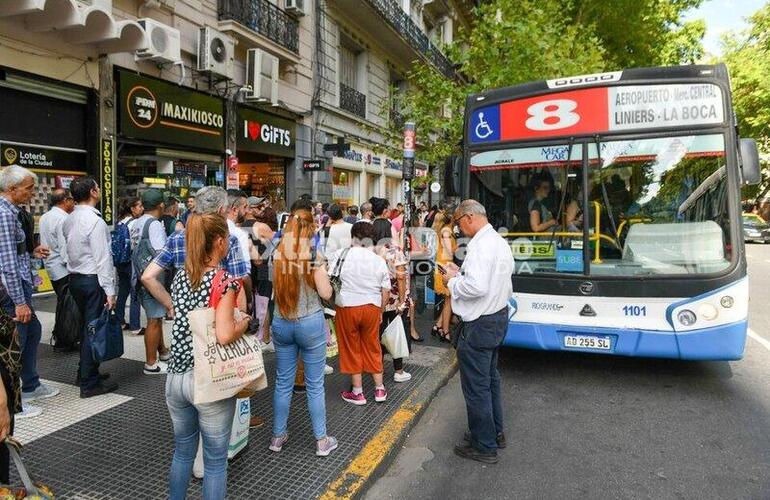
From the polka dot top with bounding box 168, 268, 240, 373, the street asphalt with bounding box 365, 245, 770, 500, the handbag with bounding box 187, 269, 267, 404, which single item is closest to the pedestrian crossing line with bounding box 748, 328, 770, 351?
the street asphalt with bounding box 365, 245, 770, 500

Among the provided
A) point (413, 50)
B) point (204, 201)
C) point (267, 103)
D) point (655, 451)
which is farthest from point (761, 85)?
point (204, 201)

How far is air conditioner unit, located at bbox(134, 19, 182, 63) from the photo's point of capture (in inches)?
377

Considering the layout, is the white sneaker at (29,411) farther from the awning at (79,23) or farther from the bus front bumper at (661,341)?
the awning at (79,23)

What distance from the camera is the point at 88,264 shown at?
15.0 ft

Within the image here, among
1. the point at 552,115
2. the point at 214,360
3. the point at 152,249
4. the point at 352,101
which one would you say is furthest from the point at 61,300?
the point at 352,101

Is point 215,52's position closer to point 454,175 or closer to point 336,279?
point 454,175

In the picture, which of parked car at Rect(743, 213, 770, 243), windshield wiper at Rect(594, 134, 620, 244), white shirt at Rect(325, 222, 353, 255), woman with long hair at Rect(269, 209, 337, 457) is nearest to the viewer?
woman with long hair at Rect(269, 209, 337, 457)

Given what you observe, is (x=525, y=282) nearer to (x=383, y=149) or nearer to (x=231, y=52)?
(x=231, y=52)

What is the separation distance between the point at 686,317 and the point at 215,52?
34.4ft

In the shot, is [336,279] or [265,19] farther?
[265,19]

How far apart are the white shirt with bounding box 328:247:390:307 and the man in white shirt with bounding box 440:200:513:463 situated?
822 millimetres

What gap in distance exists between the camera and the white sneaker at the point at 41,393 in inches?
173

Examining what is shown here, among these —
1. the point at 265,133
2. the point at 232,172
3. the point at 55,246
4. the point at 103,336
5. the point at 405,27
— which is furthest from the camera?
the point at 405,27

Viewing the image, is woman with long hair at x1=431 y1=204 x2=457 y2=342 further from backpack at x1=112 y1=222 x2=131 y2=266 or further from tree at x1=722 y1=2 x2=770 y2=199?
tree at x1=722 y1=2 x2=770 y2=199
